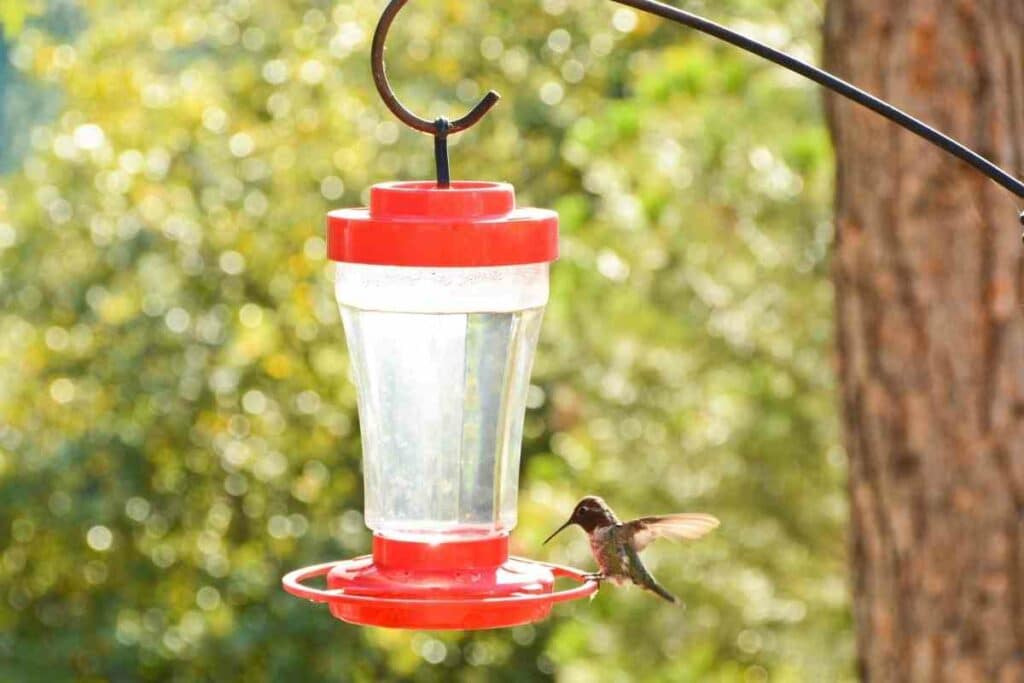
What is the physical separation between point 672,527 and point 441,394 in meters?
0.49

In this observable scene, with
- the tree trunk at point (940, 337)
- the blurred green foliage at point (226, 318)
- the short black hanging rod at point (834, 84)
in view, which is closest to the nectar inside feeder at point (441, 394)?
the short black hanging rod at point (834, 84)

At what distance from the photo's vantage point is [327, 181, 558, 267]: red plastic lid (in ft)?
6.25

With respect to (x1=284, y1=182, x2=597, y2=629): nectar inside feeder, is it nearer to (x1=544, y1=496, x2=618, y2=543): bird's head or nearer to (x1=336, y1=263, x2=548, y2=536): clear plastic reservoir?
(x1=336, y1=263, x2=548, y2=536): clear plastic reservoir

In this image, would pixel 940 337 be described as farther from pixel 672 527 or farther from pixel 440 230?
pixel 440 230

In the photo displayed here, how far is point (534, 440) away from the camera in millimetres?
10062

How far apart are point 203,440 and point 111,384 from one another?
1.99 ft

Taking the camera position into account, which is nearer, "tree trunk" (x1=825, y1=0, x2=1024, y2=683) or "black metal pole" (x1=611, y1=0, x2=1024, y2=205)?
"black metal pole" (x1=611, y1=0, x2=1024, y2=205)

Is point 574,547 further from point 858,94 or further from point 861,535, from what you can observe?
point 858,94

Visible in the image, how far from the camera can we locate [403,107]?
70.4 inches

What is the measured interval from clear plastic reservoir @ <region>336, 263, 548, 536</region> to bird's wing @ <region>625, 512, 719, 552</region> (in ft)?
0.87

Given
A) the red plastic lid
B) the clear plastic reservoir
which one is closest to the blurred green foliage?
the clear plastic reservoir

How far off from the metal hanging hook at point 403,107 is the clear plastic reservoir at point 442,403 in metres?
0.30

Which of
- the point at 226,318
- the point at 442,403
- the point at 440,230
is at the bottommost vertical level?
the point at 226,318

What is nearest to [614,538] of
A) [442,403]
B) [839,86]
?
[442,403]
